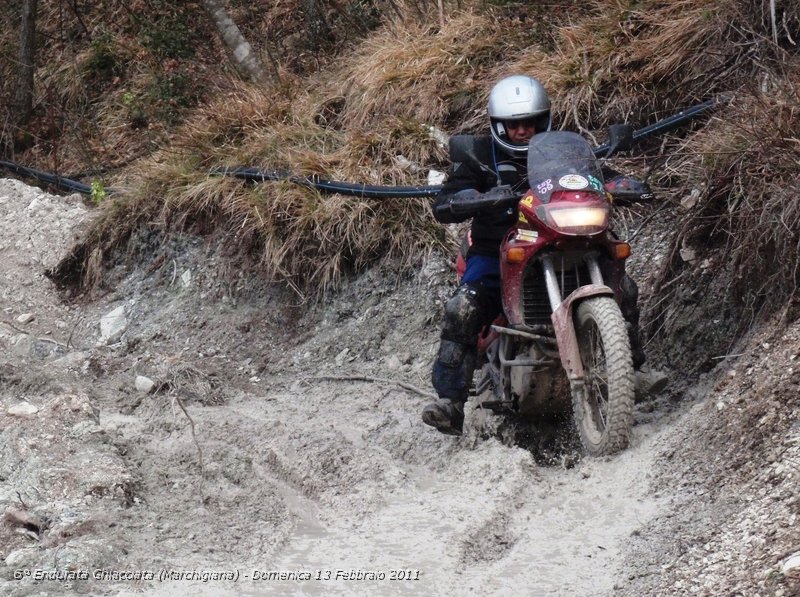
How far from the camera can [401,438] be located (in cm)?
625

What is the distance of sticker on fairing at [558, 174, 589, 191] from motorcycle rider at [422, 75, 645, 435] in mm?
453

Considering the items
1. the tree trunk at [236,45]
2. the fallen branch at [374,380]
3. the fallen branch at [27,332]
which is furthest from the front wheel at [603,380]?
the tree trunk at [236,45]

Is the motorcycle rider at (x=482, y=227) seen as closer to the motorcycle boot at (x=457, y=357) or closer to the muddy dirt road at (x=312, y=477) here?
the motorcycle boot at (x=457, y=357)

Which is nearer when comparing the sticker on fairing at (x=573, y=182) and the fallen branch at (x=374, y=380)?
the sticker on fairing at (x=573, y=182)

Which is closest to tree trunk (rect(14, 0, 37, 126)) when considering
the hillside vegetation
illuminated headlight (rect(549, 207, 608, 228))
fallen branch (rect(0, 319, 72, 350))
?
the hillside vegetation

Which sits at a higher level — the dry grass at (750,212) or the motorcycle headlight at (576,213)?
the motorcycle headlight at (576,213)

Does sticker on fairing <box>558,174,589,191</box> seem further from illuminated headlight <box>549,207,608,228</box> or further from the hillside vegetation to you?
the hillside vegetation

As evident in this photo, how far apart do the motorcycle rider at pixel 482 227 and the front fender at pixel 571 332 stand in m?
0.68

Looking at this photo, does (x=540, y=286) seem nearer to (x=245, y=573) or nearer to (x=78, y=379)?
(x=245, y=573)

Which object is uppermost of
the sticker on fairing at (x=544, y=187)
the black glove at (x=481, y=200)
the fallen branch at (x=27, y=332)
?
the sticker on fairing at (x=544, y=187)

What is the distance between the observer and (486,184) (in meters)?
5.96

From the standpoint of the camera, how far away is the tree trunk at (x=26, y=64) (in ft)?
42.2

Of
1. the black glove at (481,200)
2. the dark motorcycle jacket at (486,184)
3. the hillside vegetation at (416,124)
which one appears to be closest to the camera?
the black glove at (481,200)

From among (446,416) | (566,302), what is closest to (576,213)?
(566,302)
